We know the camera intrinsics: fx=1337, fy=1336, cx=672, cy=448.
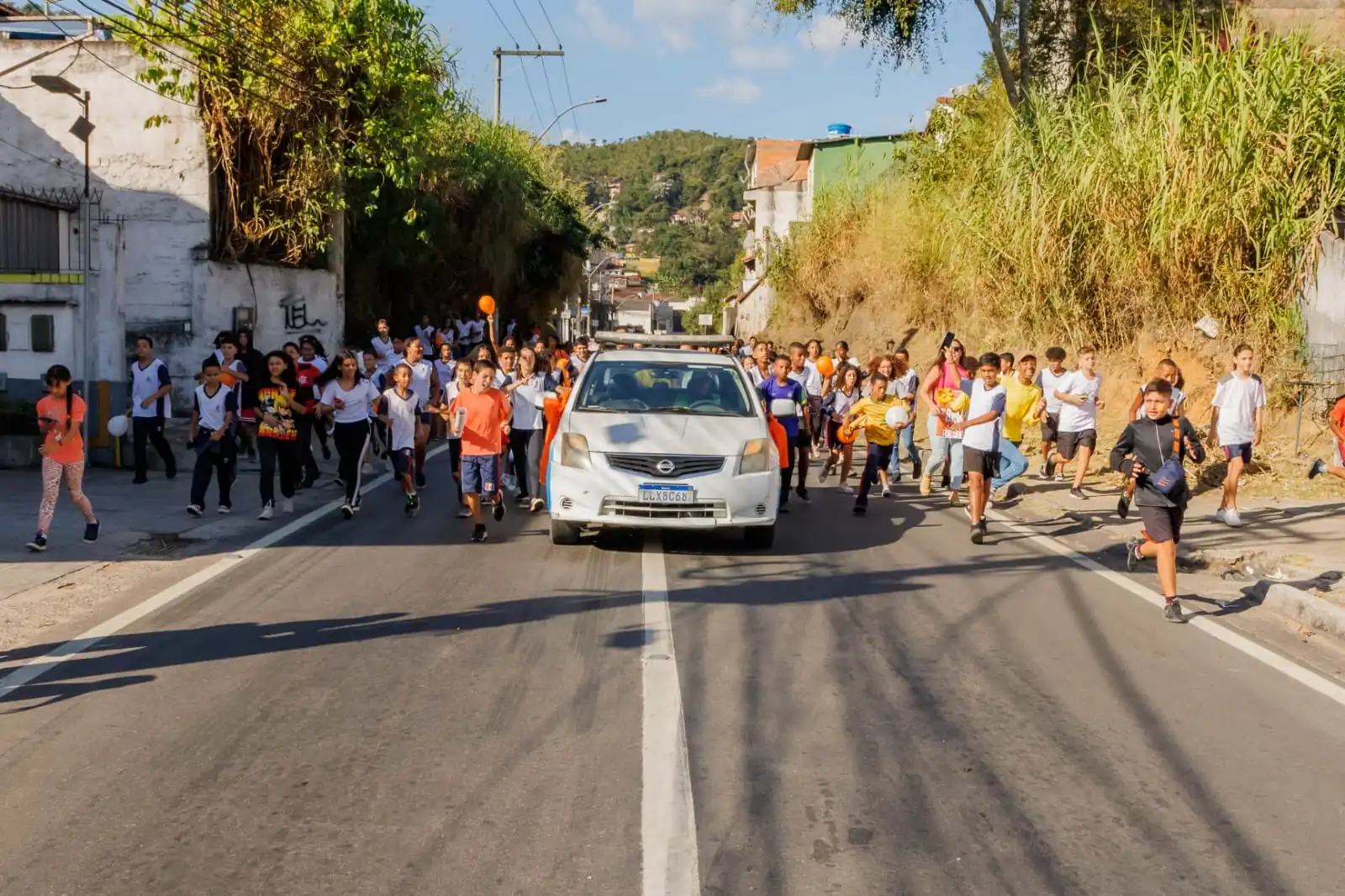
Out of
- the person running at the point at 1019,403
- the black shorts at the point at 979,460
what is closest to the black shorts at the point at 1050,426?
the person running at the point at 1019,403

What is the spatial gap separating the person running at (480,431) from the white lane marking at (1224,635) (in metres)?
4.86

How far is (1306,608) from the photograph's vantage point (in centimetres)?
864

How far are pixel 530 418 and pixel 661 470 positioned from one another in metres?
3.52

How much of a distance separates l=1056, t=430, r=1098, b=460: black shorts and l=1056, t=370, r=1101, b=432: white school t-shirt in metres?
0.05

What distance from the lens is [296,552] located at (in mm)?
10516

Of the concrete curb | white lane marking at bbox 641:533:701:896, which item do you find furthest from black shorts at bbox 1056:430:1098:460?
white lane marking at bbox 641:533:701:896

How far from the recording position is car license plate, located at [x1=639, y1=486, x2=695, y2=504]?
10250mm

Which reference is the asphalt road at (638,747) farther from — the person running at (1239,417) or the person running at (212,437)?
the person running at (1239,417)

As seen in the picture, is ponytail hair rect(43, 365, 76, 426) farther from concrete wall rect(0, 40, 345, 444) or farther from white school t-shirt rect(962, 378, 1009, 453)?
concrete wall rect(0, 40, 345, 444)

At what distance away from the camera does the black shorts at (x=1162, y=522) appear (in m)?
8.67

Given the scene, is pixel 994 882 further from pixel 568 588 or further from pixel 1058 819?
pixel 568 588

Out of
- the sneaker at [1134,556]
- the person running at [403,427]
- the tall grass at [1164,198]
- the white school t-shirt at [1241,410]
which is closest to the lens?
the sneaker at [1134,556]

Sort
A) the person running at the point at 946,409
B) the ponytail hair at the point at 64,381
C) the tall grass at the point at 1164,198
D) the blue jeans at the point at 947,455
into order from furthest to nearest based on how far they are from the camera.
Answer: the tall grass at the point at 1164,198 < the blue jeans at the point at 947,455 < the person running at the point at 946,409 < the ponytail hair at the point at 64,381

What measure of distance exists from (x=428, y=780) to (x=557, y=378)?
10628 millimetres
